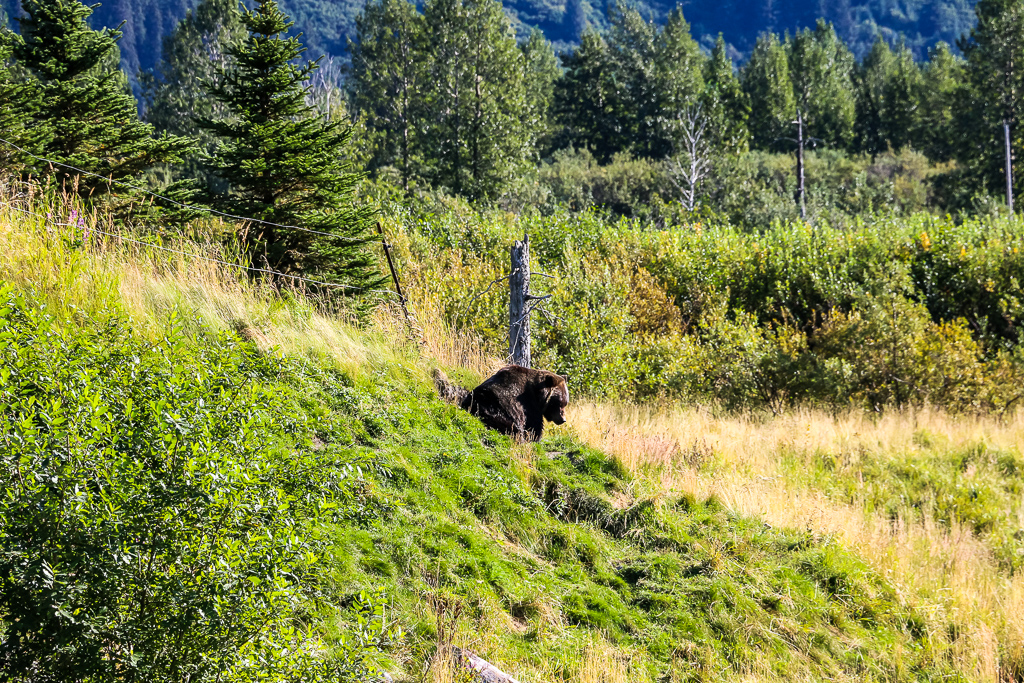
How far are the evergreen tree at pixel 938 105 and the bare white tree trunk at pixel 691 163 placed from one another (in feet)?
55.7

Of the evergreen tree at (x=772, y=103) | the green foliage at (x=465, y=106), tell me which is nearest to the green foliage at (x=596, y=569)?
the green foliage at (x=465, y=106)

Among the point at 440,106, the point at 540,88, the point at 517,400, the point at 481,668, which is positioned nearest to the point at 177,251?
the point at 517,400

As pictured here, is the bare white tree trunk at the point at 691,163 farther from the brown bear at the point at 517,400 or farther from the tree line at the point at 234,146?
the brown bear at the point at 517,400

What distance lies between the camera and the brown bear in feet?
28.2

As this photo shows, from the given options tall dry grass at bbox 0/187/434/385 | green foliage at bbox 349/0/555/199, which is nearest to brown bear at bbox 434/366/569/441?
tall dry grass at bbox 0/187/434/385

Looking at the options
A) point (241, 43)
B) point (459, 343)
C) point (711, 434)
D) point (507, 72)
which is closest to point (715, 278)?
point (711, 434)

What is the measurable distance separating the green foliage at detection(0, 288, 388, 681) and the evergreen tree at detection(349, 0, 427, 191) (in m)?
33.1

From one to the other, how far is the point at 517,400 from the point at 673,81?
46.3 metres

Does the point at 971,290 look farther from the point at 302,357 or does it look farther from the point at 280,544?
the point at 280,544

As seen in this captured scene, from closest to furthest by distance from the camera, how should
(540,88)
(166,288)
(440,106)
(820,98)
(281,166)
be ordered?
(166,288) → (281,166) → (440,106) → (540,88) → (820,98)

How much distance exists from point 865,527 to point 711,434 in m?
2.60

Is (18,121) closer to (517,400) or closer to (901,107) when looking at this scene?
(517,400)

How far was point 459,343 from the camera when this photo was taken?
35.8 feet

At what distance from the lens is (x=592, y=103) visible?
57.4m
